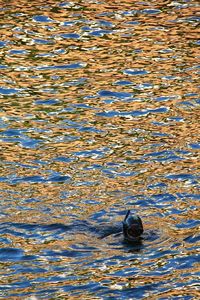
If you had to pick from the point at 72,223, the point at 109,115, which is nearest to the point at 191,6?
the point at 109,115

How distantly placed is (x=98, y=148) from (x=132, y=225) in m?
3.65

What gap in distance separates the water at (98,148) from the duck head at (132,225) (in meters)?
0.19

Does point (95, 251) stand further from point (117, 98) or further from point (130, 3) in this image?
point (130, 3)

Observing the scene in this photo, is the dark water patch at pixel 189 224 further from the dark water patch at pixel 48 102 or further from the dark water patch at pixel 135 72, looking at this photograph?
the dark water patch at pixel 135 72

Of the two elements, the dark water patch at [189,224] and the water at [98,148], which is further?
the dark water patch at [189,224]

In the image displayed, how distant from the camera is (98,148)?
16.0 meters

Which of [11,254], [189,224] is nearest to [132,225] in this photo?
[189,224]

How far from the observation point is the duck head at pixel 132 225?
1245 centimetres

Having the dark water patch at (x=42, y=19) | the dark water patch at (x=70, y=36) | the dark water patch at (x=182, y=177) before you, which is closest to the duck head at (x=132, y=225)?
the dark water patch at (x=182, y=177)

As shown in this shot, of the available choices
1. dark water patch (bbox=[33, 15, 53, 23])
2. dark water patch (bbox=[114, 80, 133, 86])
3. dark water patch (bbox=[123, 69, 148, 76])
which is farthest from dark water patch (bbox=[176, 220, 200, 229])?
dark water patch (bbox=[33, 15, 53, 23])

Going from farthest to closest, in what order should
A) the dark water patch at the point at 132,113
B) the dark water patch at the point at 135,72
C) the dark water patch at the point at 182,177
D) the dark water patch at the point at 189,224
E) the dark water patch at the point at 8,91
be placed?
the dark water patch at the point at 135,72
the dark water patch at the point at 8,91
the dark water patch at the point at 132,113
the dark water patch at the point at 182,177
the dark water patch at the point at 189,224

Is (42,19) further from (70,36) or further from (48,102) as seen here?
(48,102)

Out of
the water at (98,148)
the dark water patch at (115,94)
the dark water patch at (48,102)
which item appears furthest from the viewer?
the dark water patch at (115,94)

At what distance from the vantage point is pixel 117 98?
1817 cm
